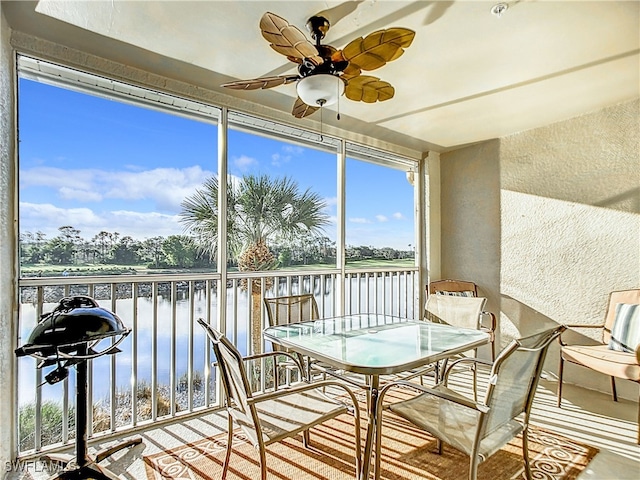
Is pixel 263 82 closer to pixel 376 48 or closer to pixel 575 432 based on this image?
pixel 376 48

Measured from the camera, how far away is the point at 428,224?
184 inches

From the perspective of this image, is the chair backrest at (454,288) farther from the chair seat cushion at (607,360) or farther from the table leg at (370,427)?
the table leg at (370,427)

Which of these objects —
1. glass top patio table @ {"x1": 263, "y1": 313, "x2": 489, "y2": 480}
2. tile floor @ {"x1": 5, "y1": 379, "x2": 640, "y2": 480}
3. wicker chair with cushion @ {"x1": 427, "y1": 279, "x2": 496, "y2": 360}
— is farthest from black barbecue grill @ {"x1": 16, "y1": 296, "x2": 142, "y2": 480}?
wicker chair with cushion @ {"x1": 427, "y1": 279, "x2": 496, "y2": 360}

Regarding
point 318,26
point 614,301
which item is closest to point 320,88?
point 318,26

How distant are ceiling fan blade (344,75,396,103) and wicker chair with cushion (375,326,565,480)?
1.52 meters

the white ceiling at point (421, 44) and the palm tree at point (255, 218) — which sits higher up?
the white ceiling at point (421, 44)

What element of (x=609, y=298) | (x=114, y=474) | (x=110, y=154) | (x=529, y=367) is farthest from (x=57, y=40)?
(x=609, y=298)

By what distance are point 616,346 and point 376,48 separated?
3060 millimetres

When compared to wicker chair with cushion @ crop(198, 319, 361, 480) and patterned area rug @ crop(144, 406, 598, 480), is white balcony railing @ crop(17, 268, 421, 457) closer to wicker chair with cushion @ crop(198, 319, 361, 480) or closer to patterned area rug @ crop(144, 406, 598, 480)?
patterned area rug @ crop(144, 406, 598, 480)

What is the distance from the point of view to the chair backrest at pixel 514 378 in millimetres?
1513

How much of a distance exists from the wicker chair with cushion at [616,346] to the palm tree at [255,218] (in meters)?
2.51

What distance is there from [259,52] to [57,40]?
126 cm

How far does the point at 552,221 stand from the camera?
372cm

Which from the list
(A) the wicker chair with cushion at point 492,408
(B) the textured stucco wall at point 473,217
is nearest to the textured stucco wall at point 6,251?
(A) the wicker chair with cushion at point 492,408
